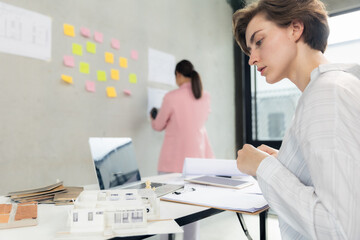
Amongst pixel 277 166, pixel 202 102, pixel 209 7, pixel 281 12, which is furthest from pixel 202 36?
pixel 277 166

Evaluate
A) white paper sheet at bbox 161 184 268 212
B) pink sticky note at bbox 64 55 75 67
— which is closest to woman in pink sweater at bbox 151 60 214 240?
pink sticky note at bbox 64 55 75 67

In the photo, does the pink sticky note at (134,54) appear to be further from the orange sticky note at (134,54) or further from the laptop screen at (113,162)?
the laptop screen at (113,162)

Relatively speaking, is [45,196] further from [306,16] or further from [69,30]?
[69,30]

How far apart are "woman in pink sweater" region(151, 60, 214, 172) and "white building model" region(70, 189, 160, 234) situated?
138 centimetres

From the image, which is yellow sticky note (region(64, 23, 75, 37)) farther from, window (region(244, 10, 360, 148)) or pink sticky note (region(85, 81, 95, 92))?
window (region(244, 10, 360, 148))

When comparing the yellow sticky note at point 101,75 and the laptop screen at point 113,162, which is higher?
the yellow sticky note at point 101,75

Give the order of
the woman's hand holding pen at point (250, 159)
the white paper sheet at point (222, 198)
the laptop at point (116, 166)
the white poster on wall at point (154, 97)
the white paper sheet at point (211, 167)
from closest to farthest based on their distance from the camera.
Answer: the woman's hand holding pen at point (250, 159)
the white paper sheet at point (222, 198)
the laptop at point (116, 166)
the white paper sheet at point (211, 167)
the white poster on wall at point (154, 97)

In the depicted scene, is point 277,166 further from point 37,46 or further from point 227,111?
point 227,111

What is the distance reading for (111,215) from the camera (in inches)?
27.6

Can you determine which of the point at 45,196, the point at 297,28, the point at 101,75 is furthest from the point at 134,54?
the point at 297,28

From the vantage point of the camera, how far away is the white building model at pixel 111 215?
2.22 ft

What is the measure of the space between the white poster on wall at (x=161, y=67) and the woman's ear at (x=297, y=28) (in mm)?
1671

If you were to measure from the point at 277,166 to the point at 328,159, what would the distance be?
0.15 meters

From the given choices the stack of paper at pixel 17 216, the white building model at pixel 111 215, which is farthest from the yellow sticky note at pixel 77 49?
the white building model at pixel 111 215
